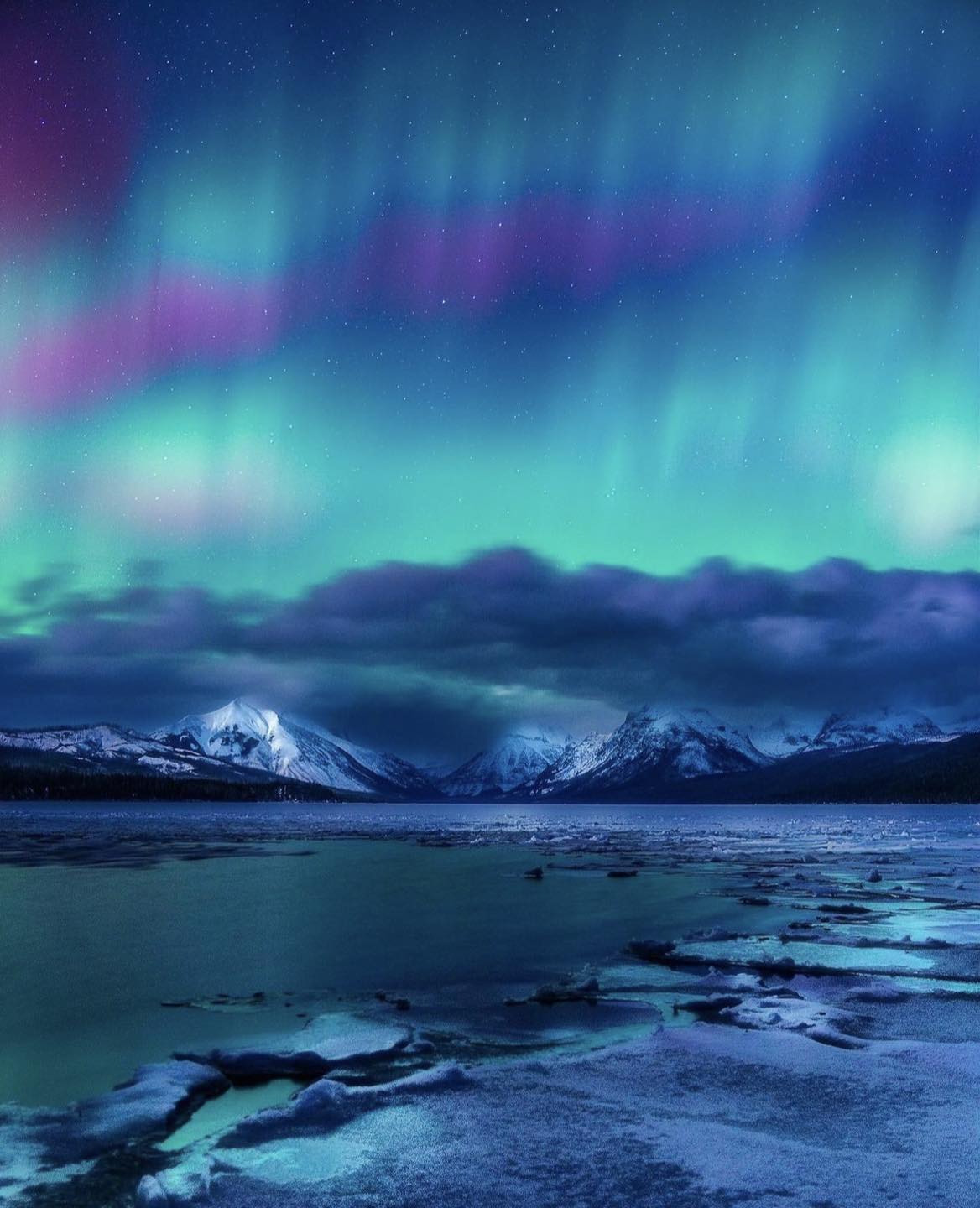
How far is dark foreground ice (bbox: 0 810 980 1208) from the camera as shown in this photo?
9.12m

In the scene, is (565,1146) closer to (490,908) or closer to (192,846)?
(490,908)

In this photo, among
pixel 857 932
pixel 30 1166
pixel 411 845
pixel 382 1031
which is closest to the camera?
pixel 30 1166

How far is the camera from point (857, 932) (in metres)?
25.9

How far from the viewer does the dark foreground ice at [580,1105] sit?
29.9ft

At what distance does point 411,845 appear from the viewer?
79312 millimetres

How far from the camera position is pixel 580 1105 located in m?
11.5

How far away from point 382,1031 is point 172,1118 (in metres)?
4.42

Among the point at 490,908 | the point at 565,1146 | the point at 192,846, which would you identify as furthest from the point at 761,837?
the point at 565,1146

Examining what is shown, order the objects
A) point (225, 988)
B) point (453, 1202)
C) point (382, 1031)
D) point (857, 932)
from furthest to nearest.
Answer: point (857, 932) → point (225, 988) → point (382, 1031) → point (453, 1202)

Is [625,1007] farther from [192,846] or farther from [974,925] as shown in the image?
[192,846]

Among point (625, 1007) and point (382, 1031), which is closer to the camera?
point (382, 1031)

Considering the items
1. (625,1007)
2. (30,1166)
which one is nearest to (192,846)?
(625,1007)

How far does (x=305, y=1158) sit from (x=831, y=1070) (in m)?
7.39

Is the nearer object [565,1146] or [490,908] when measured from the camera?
[565,1146]
